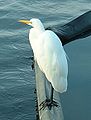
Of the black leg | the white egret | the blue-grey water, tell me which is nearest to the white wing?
the white egret

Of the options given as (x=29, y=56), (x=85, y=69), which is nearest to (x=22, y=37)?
(x=29, y=56)

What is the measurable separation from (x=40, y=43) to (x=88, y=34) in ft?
6.61

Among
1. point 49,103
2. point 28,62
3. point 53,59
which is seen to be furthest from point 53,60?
point 28,62

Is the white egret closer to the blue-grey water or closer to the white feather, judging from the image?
the white feather

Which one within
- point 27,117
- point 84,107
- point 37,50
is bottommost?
point 27,117

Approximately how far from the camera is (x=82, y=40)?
679cm

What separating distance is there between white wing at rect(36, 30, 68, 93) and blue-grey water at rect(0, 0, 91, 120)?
1.52 feet

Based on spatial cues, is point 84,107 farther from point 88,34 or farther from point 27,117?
point 88,34

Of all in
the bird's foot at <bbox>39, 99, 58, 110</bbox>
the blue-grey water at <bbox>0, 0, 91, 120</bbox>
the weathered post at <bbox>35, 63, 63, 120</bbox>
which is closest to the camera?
the weathered post at <bbox>35, 63, 63, 120</bbox>

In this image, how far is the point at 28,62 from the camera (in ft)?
26.3

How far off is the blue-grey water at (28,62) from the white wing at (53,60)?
462 millimetres

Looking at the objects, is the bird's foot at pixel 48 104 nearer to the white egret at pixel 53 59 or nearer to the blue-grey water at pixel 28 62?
the white egret at pixel 53 59

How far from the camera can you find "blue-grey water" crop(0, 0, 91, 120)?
530cm

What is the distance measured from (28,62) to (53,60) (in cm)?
330
